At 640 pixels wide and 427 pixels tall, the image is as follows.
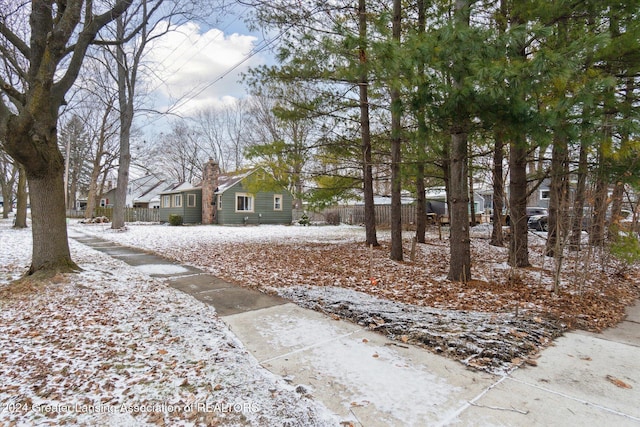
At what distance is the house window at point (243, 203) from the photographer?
23156mm

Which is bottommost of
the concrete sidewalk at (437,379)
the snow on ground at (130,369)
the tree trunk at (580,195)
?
the concrete sidewalk at (437,379)

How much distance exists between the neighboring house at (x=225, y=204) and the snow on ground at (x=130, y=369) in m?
18.2

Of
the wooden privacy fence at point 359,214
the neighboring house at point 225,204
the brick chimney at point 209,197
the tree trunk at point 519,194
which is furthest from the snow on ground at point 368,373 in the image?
the brick chimney at point 209,197

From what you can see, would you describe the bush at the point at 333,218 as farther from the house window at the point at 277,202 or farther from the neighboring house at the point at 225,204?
the house window at the point at 277,202

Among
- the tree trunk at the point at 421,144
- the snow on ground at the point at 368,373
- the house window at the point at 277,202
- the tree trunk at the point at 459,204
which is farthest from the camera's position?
the house window at the point at 277,202

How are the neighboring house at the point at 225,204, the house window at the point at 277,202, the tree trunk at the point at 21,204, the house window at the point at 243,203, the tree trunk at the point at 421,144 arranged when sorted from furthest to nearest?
1. the house window at the point at 277,202
2. the house window at the point at 243,203
3. the neighboring house at the point at 225,204
4. the tree trunk at the point at 21,204
5. the tree trunk at the point at 421,144

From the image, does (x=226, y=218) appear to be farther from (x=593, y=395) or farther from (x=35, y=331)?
(x=593, y=395)

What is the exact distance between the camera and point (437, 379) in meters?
2.55

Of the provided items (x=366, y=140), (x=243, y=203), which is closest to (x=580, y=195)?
(x=366, y=140)

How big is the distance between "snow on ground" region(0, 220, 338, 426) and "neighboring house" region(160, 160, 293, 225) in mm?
18158

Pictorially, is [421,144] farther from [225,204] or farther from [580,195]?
[225,204]

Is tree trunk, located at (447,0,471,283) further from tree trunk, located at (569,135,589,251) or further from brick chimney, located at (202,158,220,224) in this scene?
brick chimney, located at (202,158,220,224)

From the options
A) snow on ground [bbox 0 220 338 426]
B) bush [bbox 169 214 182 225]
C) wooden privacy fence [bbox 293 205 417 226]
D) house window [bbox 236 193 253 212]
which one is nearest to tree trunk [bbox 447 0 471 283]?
snow on ground [bbox 0 220 338 426]

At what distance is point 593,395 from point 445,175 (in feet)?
29.3
